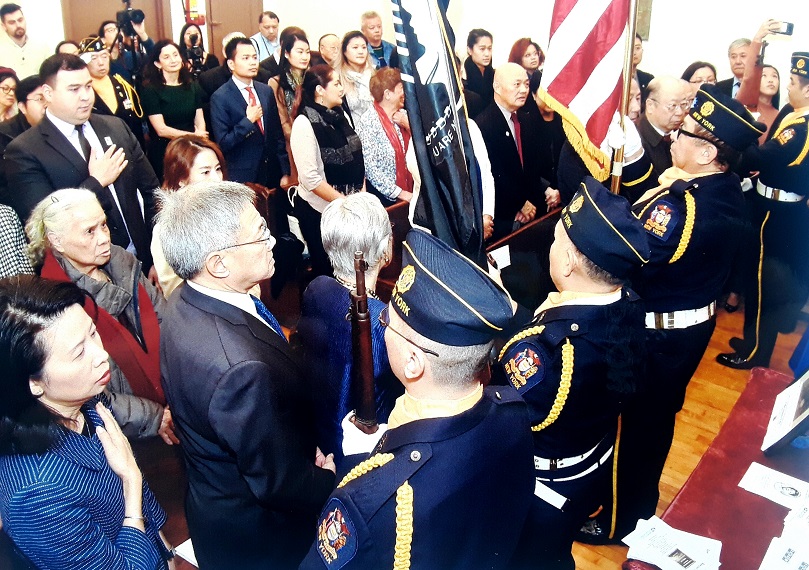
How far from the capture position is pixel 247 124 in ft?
13.8

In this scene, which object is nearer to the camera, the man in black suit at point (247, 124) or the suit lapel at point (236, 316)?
the suit lapel at point (236, 316)

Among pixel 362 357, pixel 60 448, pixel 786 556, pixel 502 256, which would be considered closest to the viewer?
pixel 60 448

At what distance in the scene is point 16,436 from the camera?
1342mm

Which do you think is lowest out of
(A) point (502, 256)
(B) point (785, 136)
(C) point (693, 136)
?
(A) point (502, 256)

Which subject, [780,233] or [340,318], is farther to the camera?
[780,233]

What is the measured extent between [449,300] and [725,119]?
1.77 metres

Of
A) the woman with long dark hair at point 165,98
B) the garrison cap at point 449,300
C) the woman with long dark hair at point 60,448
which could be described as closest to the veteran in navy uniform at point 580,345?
the garrison cap at point 449,300

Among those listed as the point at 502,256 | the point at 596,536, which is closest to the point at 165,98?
the point at 502,256

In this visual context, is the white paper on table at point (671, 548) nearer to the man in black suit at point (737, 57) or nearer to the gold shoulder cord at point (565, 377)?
the gold shoulder cord at point (565, 377)

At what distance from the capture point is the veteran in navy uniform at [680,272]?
2422 millimetres

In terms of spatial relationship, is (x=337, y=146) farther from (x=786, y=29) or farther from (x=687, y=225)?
(x=786, y=29)

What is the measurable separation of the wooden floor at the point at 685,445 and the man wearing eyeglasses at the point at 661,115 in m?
1.22

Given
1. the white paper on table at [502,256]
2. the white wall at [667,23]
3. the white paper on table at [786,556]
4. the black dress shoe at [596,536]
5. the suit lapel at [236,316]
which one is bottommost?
the black dress shoe at [596,536]

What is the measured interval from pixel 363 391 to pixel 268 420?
→ 0.91 feet
